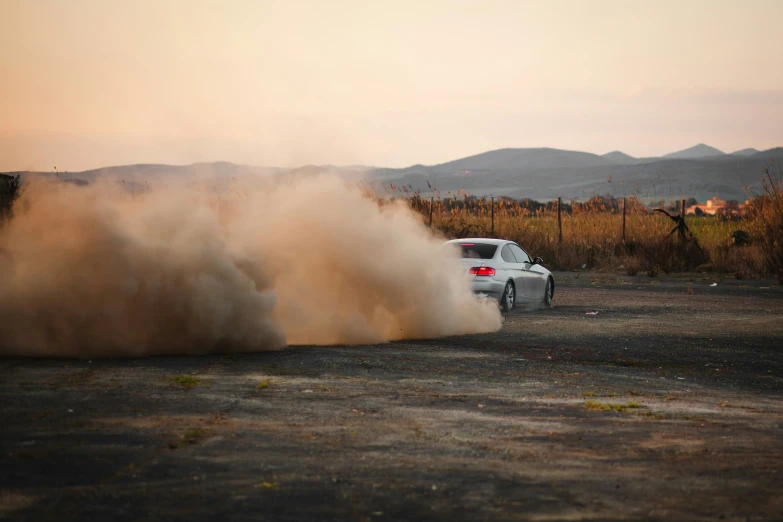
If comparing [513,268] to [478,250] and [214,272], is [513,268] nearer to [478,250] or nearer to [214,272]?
[478,250]

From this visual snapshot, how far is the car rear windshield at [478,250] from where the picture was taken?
21.2 metres

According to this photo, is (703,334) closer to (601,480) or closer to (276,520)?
(601,480)

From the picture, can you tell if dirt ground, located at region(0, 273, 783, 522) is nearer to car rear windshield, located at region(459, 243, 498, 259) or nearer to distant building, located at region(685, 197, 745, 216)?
car rear windshield, located at region(459, 243, 498, 259)

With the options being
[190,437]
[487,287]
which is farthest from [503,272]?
[190,437]

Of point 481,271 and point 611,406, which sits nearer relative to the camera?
point 611,406

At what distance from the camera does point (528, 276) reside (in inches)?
877

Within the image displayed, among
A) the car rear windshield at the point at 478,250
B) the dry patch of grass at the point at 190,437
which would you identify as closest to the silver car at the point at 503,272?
the car rear windshield at the point at 478,250

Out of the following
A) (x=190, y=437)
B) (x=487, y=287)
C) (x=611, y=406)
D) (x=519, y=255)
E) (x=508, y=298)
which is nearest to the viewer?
(x=190, y=437)

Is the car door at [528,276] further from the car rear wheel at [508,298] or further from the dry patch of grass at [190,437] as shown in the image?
Answer: the dry patch of grass at [190,437]

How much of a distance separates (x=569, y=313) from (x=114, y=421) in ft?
46.9

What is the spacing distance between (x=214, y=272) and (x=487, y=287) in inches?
299

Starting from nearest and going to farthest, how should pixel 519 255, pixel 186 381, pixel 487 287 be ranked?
pixel 186 381 < pixel 487 287 < pixel 519 255

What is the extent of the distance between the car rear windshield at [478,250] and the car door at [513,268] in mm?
235

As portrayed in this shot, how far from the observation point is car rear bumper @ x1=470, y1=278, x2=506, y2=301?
2069 centimetres
